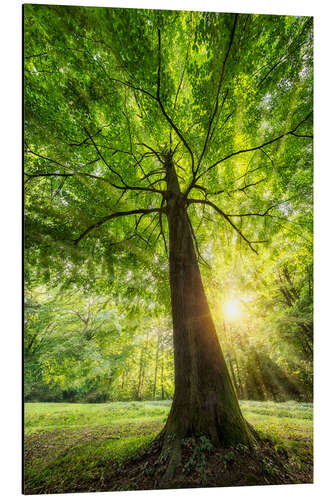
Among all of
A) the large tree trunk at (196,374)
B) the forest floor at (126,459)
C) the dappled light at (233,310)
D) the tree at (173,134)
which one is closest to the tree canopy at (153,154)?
the tree at (173,134)

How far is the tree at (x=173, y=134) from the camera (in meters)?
1.71

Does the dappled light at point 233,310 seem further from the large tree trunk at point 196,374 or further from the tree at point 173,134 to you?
the large tree trunk at point 196,374

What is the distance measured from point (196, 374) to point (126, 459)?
870 mm

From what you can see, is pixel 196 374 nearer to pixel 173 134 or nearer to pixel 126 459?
pixel 126 459

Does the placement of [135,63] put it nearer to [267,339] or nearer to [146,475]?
[146,475]

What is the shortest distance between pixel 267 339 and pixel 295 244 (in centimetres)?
268

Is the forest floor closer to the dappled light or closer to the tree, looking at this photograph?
the tree

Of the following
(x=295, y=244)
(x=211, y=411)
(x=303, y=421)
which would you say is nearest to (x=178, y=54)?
(x=295, y=244)

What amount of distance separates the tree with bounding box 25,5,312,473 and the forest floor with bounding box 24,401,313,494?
0.13 m

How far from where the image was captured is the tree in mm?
1709

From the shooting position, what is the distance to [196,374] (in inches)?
61.4

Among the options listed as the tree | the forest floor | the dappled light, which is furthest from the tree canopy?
the forest floor

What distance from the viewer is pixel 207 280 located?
3.09m

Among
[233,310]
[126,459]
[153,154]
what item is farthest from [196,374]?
[153,154]
